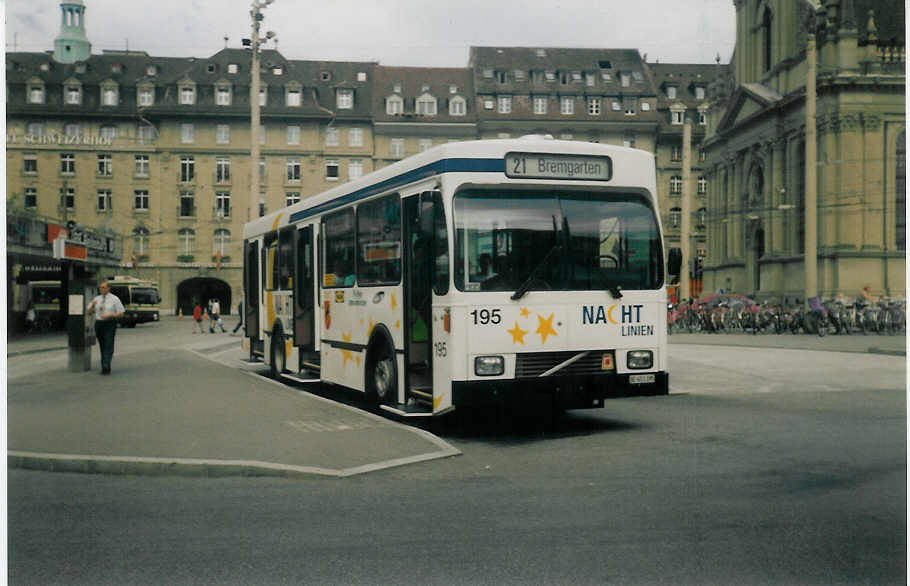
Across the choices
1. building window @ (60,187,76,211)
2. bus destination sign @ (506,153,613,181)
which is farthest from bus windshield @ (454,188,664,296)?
building window @ (60,187,76,211)

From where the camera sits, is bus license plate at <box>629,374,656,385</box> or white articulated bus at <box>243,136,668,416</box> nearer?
white articulated bus at <box>243,136,668,416</box>

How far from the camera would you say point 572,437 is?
9.95 m

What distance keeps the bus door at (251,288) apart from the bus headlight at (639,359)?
955cm

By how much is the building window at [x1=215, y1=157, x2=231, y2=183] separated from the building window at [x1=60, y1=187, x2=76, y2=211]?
2320 centimetres

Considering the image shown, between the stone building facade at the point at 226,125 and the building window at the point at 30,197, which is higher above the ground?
the stone building facade at the point at 226,125

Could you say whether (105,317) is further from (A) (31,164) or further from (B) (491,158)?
(B) (491,158)

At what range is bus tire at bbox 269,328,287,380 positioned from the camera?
16.2 metres

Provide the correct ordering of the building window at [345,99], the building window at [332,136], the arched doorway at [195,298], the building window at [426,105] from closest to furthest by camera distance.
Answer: the arched doorway at [195,298]
the building window at [332,136]
the building window at [345,99]
the building window at [426,105]

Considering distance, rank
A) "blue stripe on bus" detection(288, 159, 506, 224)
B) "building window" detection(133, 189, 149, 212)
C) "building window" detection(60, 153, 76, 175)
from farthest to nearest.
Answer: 1. "building window" detection(133, 189, 149, 212)
2. "building window" detection(60, 153, 76, 175)
3. "blue stripe on bus" detection(288, 159, 506, 224)

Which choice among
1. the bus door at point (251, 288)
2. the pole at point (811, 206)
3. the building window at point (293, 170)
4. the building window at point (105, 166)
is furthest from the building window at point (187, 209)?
the building window at point (293, 170)

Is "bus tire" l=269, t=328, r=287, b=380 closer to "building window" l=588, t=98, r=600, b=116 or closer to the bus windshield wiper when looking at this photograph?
the bus windshield wiper

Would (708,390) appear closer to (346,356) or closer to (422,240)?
(346,356)

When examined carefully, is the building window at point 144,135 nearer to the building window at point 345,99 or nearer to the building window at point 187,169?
the building window at point 187,169

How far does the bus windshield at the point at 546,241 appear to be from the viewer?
31.1 feet
